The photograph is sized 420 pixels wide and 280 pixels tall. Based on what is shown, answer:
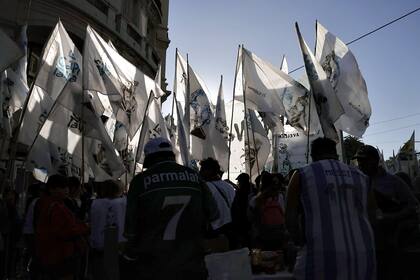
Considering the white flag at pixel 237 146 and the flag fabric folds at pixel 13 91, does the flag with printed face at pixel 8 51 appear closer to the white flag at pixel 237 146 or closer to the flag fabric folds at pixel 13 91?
the flag fabric folds at pixel 13 91

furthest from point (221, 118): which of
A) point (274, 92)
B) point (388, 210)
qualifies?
point (388, 210)

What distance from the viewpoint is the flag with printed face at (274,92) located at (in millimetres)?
10148

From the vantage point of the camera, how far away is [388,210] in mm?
4371

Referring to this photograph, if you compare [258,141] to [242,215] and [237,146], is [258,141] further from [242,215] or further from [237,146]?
[242,215]

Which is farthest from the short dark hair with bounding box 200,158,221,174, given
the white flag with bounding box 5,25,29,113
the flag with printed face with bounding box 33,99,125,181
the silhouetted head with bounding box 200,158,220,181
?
the white flag with bounding box 5,25,29,113

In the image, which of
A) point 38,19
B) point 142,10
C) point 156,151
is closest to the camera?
point 156,151

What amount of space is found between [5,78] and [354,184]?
696 cm

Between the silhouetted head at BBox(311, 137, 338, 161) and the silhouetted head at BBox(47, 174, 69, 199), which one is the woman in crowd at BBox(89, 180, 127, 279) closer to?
the silhouetted head at BBox(47, 174, 69, 199)

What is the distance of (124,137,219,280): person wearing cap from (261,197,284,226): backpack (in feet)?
12.1

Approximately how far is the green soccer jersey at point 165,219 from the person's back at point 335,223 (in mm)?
728

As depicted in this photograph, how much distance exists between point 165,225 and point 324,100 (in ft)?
18.0

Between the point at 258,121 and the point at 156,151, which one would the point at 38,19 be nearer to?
the point at 258,121

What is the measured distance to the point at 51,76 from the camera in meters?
8.22

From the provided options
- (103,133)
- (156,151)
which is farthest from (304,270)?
(103,133)
